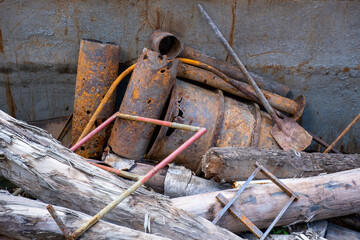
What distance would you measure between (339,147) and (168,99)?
2439 millimetres

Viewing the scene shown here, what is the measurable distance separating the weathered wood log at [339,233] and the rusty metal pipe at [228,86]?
4.19 ft

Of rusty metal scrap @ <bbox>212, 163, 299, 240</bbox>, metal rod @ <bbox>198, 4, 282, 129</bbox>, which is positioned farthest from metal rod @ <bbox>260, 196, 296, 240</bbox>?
metal rod @ <bbox>198, 4, 282, 129</bbox>

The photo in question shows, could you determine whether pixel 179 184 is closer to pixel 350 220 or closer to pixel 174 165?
pixel 174 165

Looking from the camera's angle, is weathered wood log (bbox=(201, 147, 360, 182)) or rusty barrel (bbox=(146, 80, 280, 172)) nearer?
weathered wood log (bbox=(201, 147, 360, 182))

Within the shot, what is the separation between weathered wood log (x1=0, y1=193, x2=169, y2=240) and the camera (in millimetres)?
1684

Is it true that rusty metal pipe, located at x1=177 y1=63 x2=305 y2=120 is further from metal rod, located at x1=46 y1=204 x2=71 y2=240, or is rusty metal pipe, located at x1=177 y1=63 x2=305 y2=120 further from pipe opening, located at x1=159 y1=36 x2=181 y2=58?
metal rod, located at x1=46 y1=204 x2=71 y2=240

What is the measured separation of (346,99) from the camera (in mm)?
3885

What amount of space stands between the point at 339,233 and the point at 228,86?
171 centimetres

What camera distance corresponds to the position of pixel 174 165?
277 centimetres

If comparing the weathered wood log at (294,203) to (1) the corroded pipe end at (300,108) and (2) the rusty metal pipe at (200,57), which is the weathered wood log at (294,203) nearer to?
(1) the corroded pipe end at (300,108)

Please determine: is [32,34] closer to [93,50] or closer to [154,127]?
[93,50]

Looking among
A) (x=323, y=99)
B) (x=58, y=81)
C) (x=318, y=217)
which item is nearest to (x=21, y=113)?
(x=58, y=81)

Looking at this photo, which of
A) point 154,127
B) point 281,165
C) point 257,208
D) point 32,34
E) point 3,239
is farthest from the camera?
point 32,34

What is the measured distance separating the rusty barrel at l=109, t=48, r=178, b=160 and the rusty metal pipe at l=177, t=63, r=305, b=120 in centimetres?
31
